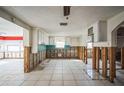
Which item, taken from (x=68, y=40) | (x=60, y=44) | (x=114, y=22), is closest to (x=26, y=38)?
(x=114, y=22)

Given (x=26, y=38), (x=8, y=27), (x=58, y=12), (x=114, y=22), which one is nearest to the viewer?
(x=58, y=12)

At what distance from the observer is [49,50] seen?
18.5m

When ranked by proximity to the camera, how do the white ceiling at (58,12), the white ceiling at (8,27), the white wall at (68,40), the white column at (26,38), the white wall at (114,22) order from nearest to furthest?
the white ceiling at (58,12) → the white wall at (114,22) → the white ceiling at (8,27) → the white column at (26,38) → the white wall at (68,40)

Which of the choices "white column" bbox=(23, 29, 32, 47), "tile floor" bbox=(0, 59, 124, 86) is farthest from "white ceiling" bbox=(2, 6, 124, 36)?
Result: "tile floor" bbox=(0, 59, 124, 86)

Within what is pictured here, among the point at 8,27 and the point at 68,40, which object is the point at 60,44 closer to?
the point at 68,40

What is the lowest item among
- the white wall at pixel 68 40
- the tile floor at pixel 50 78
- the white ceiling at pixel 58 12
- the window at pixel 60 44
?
the tile floor at pixel 50 78

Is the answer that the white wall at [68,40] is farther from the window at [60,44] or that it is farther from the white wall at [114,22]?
the white wall at [114,22]

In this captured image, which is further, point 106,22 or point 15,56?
point 15,56

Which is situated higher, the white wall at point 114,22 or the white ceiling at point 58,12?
the white ceiling at point 58,12

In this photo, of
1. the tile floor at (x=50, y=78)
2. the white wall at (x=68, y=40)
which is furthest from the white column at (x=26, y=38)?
the white wall at (x=68, y=40)
